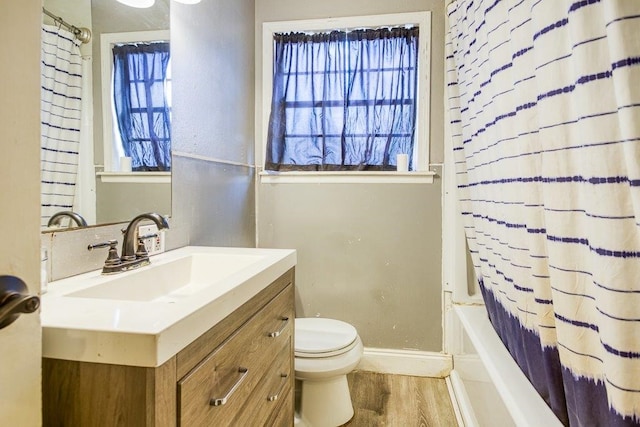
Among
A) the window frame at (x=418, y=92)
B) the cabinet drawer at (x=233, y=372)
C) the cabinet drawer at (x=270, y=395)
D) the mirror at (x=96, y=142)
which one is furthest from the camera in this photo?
the window frame at (x=418, y=92)

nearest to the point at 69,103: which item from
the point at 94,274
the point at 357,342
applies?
the point at 94,274

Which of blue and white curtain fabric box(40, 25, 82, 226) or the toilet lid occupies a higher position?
blue and white curtain fabric box(40, 25, 82, 226)

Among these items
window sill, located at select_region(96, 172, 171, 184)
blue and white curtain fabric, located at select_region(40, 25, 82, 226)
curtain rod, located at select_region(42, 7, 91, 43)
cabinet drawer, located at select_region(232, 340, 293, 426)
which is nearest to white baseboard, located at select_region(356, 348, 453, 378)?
cabinet drawer, located at select_region(232, 340, 293, 426)

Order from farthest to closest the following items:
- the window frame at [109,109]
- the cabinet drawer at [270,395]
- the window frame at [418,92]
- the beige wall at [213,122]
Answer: the window frame at [418,92]
the beige wall at [213,122]
the window frame at [109,109]
the cabinet drawer at [270,395]

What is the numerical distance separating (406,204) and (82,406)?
1796 millimetres

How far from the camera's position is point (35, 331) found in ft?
1.64

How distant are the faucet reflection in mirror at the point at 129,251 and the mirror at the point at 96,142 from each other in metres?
0.10

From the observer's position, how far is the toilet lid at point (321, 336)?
62.7 inches

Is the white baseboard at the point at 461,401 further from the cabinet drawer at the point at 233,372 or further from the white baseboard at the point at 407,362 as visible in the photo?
the cabinet drawer at the point at 233,372

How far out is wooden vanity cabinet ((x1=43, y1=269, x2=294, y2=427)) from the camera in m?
0.57

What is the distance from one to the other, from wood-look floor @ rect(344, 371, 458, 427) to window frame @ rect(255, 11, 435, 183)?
1.18 meters

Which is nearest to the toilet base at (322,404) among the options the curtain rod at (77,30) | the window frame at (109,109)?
the window frame at (109,109)

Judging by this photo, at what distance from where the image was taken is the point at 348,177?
212 cm

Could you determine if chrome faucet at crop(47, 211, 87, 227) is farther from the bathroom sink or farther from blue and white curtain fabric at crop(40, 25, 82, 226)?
the bathroom sink
